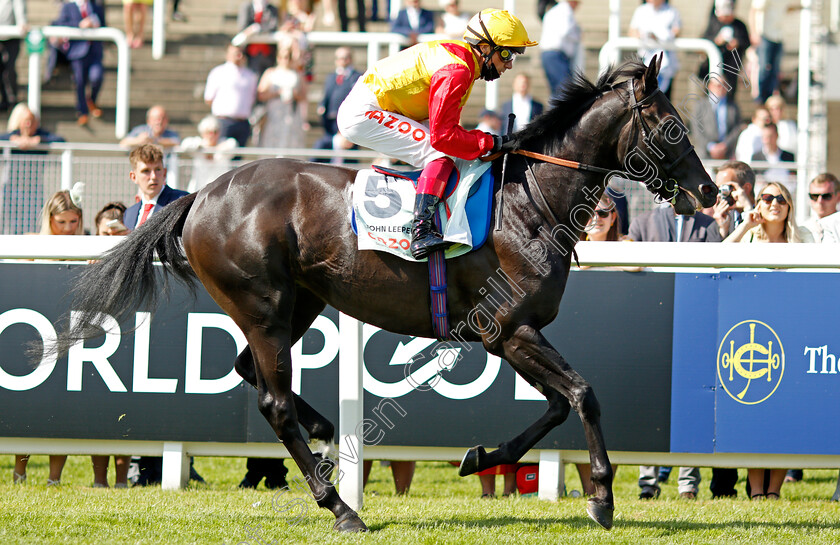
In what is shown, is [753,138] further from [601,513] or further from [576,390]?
[601,513]

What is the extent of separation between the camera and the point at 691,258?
5809mm

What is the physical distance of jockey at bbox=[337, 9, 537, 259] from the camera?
472 centimetres

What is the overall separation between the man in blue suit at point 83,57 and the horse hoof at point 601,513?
31.4ft

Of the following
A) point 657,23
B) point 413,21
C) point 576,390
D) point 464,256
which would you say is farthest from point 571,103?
point 413,21

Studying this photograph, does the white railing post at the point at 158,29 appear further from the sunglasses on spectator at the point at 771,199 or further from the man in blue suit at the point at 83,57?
the sunglasses on spectator at the point at 771,199

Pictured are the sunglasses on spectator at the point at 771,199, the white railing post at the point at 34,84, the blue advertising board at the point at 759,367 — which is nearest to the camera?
the blue advertising board at the point at 759,367

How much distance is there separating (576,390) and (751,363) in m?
1.63

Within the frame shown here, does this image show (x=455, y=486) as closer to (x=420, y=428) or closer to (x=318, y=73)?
(x=420, y=428)

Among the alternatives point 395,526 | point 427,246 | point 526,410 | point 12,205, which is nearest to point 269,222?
point 427,246

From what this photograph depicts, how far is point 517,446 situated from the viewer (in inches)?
191

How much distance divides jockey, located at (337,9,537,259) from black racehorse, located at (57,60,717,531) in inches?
9.3

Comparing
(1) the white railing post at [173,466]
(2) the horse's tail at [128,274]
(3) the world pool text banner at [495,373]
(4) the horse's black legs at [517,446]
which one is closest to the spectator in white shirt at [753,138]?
(3) the world pool text banner at [495,373]

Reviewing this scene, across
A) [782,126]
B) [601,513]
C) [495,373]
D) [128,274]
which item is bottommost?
[601,513]

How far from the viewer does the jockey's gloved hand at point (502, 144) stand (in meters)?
4.89
